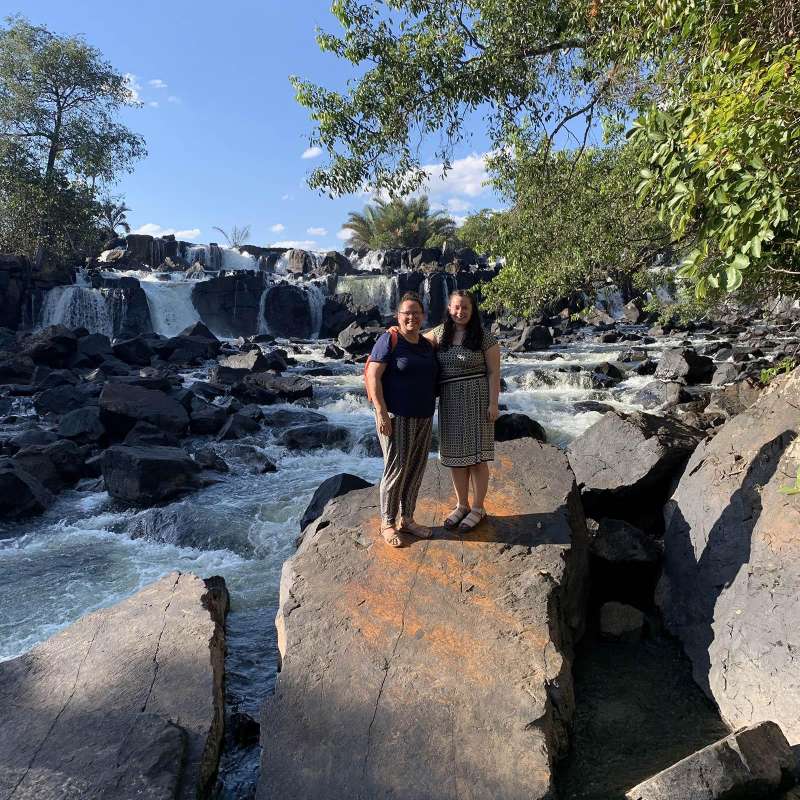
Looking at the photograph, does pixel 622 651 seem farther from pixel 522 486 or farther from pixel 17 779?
pixel 17 779

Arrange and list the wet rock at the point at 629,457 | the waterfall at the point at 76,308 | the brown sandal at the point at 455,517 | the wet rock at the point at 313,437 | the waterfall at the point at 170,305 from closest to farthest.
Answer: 1. the brown sandal at the point at 455,517
2. the wet rock at the point at 629,457
3. the wet rock at the point at 313,437
4. the waterfall at the point at 76,308
5. the waterfall at the point at 170,305

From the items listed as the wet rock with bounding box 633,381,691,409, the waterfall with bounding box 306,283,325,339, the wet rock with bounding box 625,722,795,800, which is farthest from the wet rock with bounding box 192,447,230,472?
the waterfall with bounding box 306,283,325,339

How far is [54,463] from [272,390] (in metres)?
6.32

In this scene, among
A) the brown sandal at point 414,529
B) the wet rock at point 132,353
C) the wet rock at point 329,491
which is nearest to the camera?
the brown sandal at point 414,529

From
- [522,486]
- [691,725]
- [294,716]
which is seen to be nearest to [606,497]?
[522,486]

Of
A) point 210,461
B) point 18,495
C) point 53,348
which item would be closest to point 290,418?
point 210,461

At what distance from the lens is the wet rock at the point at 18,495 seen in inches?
323

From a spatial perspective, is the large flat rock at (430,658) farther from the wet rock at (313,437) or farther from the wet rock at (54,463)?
the wet rock at (313,437)

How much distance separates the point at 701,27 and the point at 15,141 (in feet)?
98.3

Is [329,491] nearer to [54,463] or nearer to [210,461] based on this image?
[210,461]

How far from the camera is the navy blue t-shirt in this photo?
418 cm

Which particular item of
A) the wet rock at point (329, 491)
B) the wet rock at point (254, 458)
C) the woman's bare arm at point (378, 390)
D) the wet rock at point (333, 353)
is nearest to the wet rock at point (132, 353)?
the wet rock at point (333, 353)

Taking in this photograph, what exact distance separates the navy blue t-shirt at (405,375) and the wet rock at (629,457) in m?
2.54

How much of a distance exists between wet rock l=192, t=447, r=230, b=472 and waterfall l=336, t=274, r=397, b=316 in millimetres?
25282
